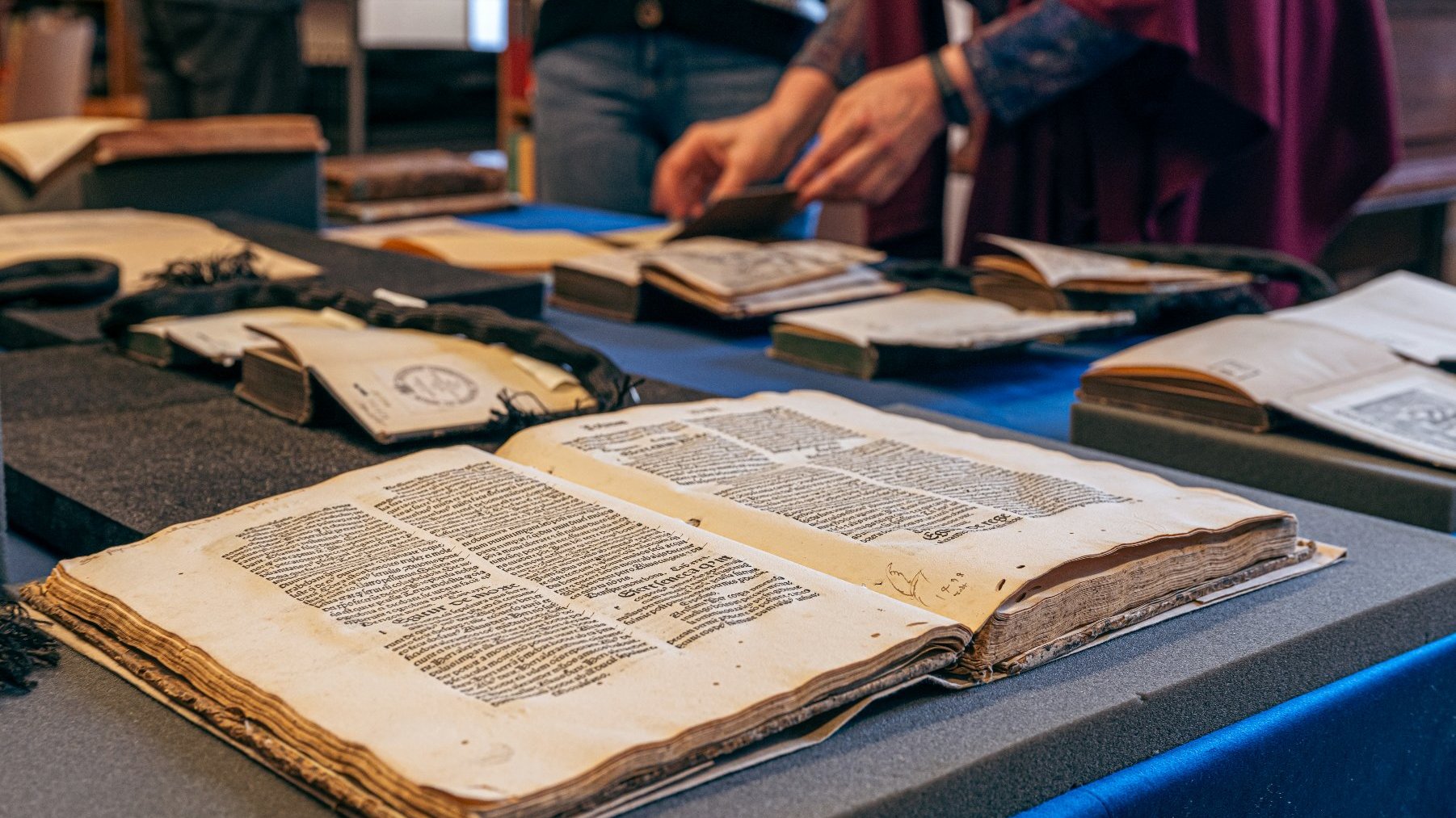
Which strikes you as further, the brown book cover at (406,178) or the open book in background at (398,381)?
the brown book cover at (406,178)

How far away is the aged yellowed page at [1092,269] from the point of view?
1287 millimetres

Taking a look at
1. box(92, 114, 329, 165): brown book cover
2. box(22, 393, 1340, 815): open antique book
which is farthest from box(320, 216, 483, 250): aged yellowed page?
box(22, 393, 1340, 815): open antique book

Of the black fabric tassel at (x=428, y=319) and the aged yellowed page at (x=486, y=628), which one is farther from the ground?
the aged yellowed page at (x=486, y=628)

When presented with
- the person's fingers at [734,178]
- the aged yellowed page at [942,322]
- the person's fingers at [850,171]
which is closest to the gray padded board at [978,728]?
the aged yellowed page at [942,322]

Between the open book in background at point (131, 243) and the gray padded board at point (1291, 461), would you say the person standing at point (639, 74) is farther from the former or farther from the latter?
the gray padded board at point (1291, 461)

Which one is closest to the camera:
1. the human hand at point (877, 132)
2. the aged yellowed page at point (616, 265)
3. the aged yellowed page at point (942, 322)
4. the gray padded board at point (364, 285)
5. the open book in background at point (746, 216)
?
the aged yellowed page at point (942, 322)

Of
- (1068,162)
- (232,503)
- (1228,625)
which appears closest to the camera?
(1228,625)

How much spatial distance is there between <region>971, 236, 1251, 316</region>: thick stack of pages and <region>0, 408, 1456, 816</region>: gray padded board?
65 centimetres

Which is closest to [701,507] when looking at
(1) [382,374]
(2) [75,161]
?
(1) [382,374]

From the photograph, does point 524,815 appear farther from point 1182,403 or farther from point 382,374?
point 1182,403

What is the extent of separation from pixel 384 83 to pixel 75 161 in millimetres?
3423

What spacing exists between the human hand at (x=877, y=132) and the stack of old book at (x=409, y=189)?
87 cm

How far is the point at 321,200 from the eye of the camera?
2207 millimetres

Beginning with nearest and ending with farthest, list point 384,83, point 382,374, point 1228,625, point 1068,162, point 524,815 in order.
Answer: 1. point 524,815
2. point 1228,625
3. point 382,374
4. point 1068,162
5. point 384,83
